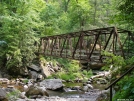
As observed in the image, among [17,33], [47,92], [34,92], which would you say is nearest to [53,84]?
[47,92]

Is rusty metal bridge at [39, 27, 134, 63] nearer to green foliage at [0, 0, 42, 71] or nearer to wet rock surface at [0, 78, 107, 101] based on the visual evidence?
wet rock surface at [0, 78, 107, 101]

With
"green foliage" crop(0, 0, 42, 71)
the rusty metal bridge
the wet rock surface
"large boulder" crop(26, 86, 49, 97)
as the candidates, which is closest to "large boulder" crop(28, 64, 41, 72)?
"green foliage" crop(0, 0, 42, 71)

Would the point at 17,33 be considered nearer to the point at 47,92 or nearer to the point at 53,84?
the point at 53,84

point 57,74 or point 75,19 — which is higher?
point 75,19

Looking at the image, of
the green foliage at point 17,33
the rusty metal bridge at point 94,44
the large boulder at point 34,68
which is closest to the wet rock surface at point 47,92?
the green foliage at point 17,33

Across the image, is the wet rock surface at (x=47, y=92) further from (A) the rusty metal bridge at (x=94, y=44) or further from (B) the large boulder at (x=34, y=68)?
(B) the large boulder at (x=34, y=68)

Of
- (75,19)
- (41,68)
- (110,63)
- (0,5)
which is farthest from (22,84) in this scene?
(75,19)

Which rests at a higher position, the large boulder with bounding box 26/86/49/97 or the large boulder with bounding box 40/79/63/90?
the large boulder with bounding box 26/86/49/97

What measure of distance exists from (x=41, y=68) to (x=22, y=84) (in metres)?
4.32

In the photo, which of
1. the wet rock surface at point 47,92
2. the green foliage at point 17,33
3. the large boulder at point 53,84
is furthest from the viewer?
the green foliage at point 17,33

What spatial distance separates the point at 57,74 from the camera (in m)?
20.1

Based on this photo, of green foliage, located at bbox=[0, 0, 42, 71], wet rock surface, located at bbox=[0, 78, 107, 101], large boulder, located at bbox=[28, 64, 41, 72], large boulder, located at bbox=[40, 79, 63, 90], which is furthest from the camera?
large boulder, located at bbox=[28, 64, 41, 72]

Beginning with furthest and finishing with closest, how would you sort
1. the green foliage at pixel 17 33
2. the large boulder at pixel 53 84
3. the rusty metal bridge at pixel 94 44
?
the green foliage at pixel 17 33 < the large boulder at pixel 53 84 < the rusty metal bridge at pixel 94 44

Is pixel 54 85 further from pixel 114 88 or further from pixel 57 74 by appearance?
pixel 114 88
